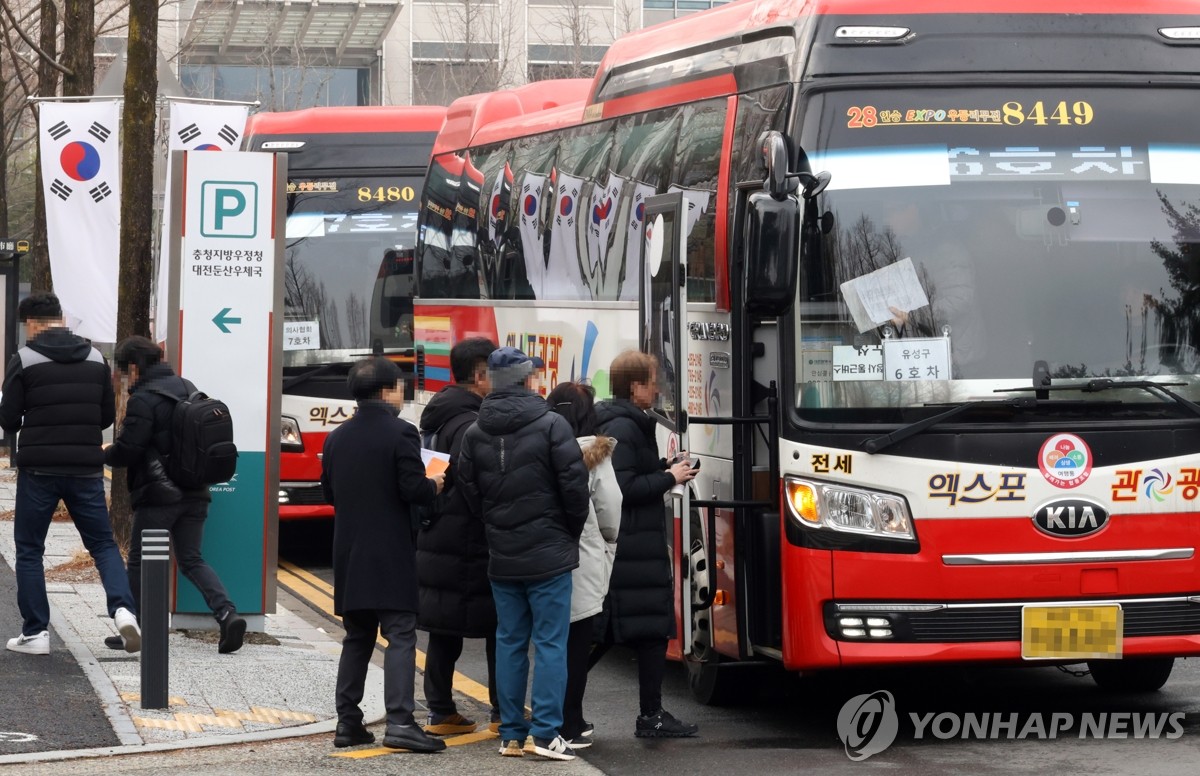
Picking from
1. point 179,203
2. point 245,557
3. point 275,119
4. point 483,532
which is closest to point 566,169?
point 179,203

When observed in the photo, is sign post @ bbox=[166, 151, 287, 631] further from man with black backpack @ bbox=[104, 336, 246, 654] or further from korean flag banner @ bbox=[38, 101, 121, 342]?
korean flag banner @ bbox=[38, 101, 121, 342]

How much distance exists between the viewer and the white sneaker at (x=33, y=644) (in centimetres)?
1022

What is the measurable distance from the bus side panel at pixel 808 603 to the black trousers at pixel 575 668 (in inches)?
33.6

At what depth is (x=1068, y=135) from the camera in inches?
318

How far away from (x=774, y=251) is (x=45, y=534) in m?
4.68

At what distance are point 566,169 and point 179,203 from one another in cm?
226

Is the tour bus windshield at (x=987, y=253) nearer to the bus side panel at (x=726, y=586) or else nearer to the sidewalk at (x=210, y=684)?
the bus side panel at (x=726, y=586)

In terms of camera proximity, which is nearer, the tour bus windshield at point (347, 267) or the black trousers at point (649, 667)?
the black trousers at point (649, 667)

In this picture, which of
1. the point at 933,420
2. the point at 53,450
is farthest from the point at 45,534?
the point at 933,420

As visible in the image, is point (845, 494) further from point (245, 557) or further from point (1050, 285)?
point (245, 557)

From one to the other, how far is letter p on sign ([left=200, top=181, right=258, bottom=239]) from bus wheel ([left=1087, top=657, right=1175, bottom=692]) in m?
5.35

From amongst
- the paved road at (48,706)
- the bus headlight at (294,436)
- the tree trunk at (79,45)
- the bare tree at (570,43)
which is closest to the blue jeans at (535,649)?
the paved road at (48,706)

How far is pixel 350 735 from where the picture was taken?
8.21 m

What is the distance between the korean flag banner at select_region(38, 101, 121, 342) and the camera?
16969 mm
